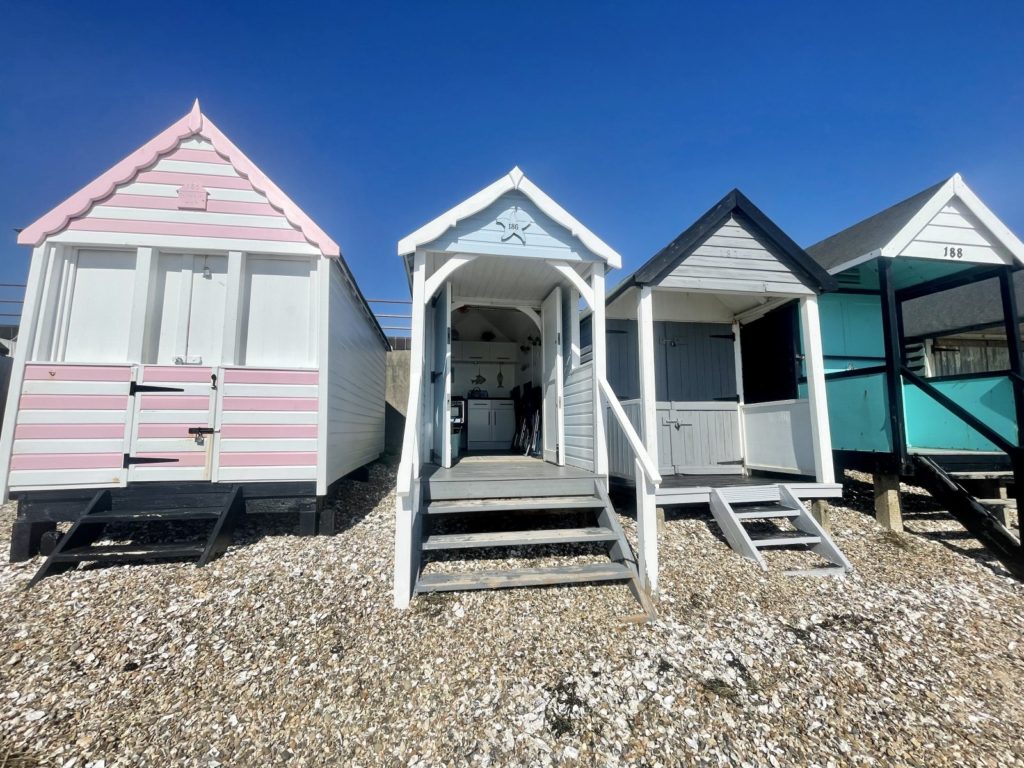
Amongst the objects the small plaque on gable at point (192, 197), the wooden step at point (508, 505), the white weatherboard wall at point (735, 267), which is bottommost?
the wooden step at point (508, 505)

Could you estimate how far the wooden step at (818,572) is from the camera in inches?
143

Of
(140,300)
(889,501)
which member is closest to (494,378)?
(140,300)

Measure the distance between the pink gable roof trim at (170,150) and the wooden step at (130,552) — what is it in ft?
9.71

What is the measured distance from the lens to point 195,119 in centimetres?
431

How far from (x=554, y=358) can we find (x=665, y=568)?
9.05ft

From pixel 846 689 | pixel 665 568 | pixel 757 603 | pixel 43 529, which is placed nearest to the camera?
pixel 846 689

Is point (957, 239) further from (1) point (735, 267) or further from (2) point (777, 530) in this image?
(2) point (777, 530)

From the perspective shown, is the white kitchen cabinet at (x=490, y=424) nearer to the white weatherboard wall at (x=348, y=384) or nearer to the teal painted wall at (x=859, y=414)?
the white weatherboard wall at (x=348, y=384)

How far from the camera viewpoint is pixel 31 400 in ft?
12.6

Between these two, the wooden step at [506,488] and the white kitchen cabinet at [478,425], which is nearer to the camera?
the wooden step at [506,488]

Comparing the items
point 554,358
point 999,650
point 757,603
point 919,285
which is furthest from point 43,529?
point 919,285

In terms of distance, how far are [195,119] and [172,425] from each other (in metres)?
3.12

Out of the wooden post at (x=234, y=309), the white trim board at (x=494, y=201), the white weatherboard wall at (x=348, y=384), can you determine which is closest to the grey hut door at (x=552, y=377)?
the white trim board at (x=494, y=201)

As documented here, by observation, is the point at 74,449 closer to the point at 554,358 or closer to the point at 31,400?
the point at 31,400
